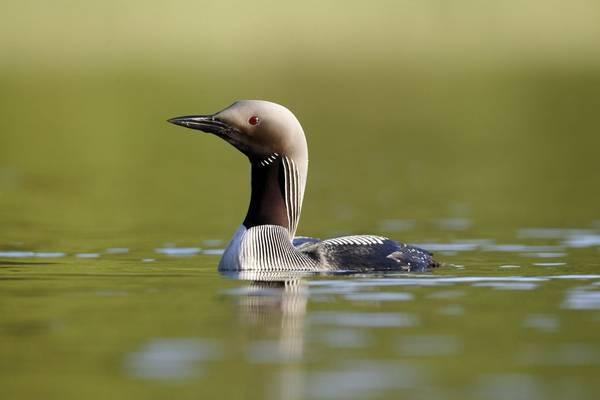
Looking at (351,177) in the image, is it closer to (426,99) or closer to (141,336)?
(141,336)

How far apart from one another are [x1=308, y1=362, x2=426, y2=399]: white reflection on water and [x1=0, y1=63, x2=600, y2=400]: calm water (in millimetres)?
17

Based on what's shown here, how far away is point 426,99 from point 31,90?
32.8 ft

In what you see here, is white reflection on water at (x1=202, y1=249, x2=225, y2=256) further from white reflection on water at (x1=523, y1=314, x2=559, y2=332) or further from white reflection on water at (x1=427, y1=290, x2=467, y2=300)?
white reflection on water at (x1=523, y1=314, x2=559, y2=332)

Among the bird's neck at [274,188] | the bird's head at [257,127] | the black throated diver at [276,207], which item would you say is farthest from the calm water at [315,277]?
the bird's head at [257,127]

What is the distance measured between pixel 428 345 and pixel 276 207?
3.39 meters

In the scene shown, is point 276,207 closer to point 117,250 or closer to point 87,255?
point 87,255

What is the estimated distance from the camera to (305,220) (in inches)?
669

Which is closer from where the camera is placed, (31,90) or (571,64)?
(31,90)

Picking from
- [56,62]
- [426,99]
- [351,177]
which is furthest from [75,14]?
[351,177]

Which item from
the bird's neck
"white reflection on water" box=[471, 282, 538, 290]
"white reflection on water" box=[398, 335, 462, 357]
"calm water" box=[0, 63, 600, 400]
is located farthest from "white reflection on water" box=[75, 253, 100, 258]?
"white reflection on water" box=[398, 335, 462, 357]

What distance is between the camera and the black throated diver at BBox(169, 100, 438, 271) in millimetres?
11797

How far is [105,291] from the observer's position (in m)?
10.9

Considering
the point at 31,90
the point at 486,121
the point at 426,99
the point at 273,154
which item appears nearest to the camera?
the point at 273,154

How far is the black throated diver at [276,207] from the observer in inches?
464
